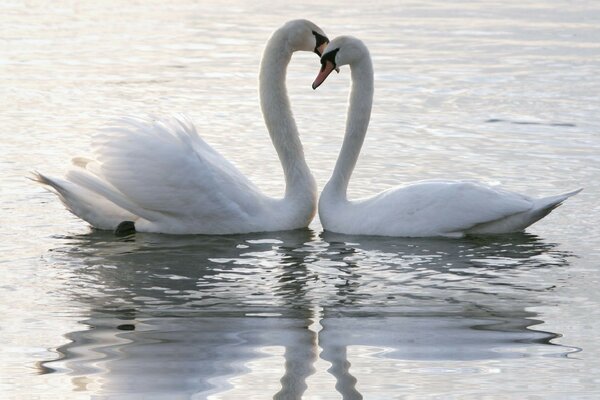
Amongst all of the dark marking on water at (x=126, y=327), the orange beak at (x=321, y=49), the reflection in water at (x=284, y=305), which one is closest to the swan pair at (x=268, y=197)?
the orange beak at (x=321, y=49)

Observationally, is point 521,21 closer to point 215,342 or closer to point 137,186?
point 137,186

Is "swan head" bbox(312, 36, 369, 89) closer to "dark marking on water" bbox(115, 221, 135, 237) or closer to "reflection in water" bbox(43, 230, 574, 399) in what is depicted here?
"reflection in water" bbox(43, 230, 574, 399)

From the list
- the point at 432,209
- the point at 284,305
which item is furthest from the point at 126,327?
the point at 432,209

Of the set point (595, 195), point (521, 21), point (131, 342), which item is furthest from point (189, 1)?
point (131, 342)

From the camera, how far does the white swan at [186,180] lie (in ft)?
30.6

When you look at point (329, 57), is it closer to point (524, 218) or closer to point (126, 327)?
point (524, 218)

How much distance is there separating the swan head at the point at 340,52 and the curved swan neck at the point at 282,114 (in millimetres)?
346

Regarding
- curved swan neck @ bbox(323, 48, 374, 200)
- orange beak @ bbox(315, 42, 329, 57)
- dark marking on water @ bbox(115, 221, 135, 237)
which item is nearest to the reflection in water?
dark marking on water @ bbox(115, 221, 135, 237)

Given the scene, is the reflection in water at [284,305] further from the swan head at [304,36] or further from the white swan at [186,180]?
the swan head at [304,36]

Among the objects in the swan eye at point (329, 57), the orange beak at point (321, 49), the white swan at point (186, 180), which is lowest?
the white swan at point (186, 180)

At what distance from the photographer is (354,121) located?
32.5 ft

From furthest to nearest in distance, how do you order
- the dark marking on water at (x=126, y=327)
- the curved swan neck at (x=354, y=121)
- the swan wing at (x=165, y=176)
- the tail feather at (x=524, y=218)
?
the curved swan neck at (x=354, y=121) < the swan wing at (x=165, y=176) < the tail feather at (x=524, y=218) < the dark marking on water at (x=126, y=327)

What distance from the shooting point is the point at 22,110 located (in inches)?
520

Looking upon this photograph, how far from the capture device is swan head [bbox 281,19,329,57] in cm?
980
